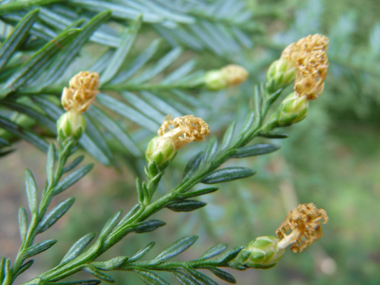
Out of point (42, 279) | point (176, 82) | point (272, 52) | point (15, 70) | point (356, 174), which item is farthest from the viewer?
point (356, 174)

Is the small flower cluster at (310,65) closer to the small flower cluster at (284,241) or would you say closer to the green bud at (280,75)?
the green bud at (280,75)

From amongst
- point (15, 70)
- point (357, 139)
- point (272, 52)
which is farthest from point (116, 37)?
point (357, 139)

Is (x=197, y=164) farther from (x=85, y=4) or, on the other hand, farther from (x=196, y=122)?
(x=85, y=4)

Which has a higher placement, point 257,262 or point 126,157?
point 126,157

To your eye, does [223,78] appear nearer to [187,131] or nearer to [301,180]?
[187,131]

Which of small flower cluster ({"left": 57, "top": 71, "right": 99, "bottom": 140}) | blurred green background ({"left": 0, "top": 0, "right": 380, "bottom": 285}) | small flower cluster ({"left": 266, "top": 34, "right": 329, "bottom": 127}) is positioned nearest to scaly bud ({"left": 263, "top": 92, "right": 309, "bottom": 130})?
small flower cluster ({"left": 266, "top": 34, "right": 329, "bottom": 127})

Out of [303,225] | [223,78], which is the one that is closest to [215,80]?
[223,78]
